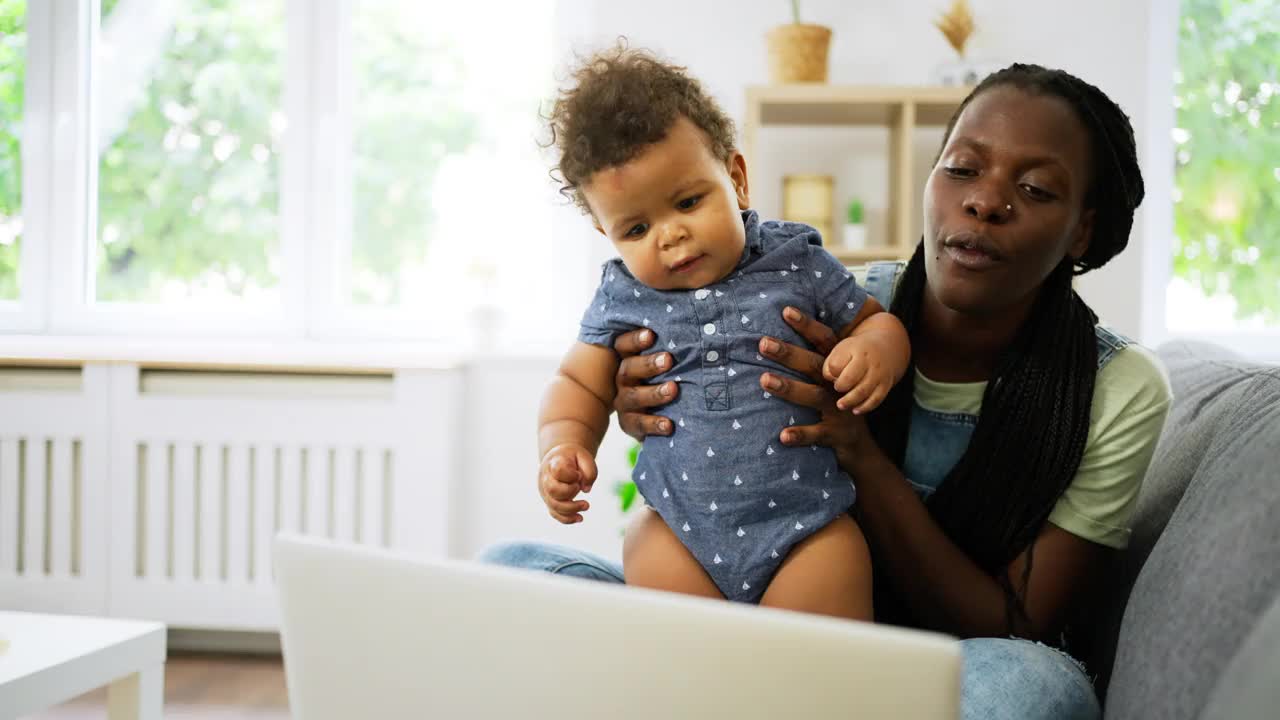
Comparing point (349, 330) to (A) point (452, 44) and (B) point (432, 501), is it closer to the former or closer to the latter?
(B) point (432, 501)

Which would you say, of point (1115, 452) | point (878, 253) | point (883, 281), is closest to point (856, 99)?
point (878, 253)

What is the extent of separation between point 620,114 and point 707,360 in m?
0.27

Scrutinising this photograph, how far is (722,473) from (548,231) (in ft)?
8.18

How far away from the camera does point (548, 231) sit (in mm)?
3459

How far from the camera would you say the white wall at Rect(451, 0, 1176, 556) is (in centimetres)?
308

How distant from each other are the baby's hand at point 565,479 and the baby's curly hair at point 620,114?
0.29m

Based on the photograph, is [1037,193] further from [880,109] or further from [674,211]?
[880,109]

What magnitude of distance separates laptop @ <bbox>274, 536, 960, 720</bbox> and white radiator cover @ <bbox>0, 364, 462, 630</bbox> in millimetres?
2460

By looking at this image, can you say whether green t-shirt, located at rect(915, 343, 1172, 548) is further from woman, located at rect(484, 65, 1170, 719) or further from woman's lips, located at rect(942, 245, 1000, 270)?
woman's lips, located at rect(942, 245, 1000, 270)

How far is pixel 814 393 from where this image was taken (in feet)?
3.51

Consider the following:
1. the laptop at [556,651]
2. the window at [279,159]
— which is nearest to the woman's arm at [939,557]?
the laptop at [556,651]

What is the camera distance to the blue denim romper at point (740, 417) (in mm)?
1041

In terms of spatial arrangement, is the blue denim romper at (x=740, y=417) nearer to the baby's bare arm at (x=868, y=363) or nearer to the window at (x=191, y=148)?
the baby's bare arm at (x=868, y=363)

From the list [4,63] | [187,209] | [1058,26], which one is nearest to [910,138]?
[1058,26]
